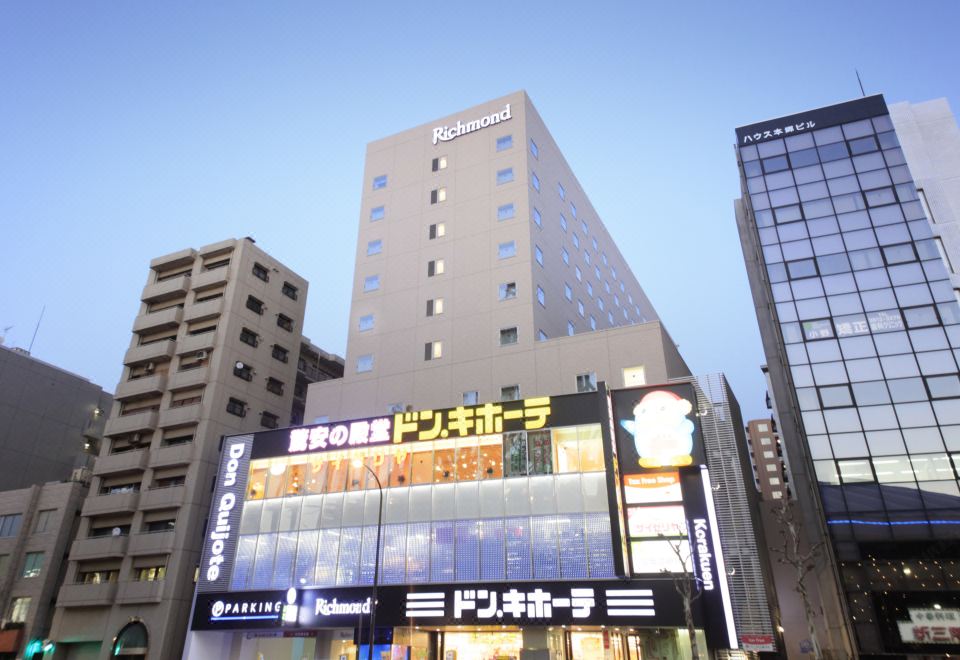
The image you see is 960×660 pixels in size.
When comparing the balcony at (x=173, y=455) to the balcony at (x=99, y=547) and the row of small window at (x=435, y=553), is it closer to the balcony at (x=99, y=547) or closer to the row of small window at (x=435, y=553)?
the balcony at (x=99, y=547)

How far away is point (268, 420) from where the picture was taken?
6169 centimetres

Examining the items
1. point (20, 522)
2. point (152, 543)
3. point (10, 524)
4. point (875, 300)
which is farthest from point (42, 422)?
point (875, 300)

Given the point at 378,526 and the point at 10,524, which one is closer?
the point at 378,526

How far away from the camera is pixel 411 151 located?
61094mm

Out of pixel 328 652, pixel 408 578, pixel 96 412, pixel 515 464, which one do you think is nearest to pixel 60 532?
pixel 96 412

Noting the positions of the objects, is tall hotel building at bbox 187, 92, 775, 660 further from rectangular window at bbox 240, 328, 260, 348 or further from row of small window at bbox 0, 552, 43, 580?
row of small window at bbox 0, 552, 43, 580

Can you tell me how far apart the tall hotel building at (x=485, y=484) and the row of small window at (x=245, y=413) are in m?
9.95

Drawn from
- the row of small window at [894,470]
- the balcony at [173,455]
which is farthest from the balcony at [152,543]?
the row of small window at [894,470]

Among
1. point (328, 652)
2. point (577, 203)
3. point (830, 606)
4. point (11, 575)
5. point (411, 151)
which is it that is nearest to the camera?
point (328, 652)

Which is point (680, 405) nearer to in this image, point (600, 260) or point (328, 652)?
point (328, 652)

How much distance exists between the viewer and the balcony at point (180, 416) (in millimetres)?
55750

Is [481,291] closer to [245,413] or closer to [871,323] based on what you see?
[245,413]

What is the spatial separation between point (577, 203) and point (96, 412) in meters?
59.7

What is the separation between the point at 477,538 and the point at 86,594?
35595 mm
